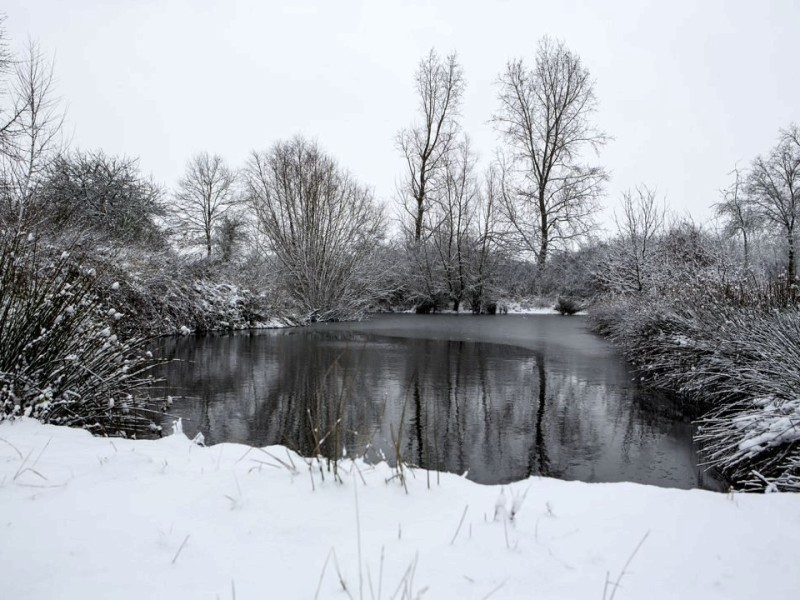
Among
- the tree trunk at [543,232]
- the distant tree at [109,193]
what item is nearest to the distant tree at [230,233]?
the distant tree at [109,193]

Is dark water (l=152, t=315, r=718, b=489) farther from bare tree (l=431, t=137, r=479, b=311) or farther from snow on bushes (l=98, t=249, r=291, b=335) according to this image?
bare tree (l=431, t=137, r=479, b=311)

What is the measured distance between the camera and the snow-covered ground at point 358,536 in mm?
1467

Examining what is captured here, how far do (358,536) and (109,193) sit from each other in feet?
59.2

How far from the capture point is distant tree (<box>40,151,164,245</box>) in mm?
14805

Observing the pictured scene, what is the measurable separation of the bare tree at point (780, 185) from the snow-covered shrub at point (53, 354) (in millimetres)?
27107

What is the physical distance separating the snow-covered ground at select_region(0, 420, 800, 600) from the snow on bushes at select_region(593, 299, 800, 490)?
0.90 meters

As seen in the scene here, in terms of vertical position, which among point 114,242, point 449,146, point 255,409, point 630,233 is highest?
point 449,146

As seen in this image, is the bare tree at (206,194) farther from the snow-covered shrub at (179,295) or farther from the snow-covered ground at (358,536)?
the snow-covered ground at (358,536)

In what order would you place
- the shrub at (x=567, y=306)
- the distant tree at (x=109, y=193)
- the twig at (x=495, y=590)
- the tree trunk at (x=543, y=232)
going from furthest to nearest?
the tree trunk at (x=543, y=232) < the shrub at (x=567, y=306) < the distant tree at (x=109, y=193) < the twig at (x=495, y=590)

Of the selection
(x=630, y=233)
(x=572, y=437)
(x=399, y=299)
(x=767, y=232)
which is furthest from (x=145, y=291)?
(x=767, y=232)

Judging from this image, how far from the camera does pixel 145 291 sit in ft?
38.8

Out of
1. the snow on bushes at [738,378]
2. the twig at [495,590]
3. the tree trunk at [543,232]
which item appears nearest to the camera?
the twig at [495,590]

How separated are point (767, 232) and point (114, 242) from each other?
28218 mm

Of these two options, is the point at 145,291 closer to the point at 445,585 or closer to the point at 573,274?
the point at 445,585
